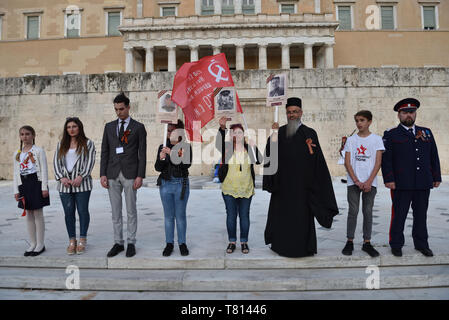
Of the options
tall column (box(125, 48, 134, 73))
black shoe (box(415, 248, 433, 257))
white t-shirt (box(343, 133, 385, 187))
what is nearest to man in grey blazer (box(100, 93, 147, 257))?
white t-shirt (box(343, 133, 385, 187))

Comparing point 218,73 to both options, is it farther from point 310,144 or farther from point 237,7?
point 237,7

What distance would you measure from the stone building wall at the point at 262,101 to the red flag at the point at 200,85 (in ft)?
33.2

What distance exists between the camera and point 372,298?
3016mm

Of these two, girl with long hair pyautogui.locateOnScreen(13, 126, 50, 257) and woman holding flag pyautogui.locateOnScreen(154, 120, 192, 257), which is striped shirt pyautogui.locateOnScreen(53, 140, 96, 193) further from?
woman holding flag pyautogui.locateOnScreen(154, 120, 192, 257)

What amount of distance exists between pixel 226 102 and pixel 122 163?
1729mm

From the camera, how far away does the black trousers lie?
3779 millimetres

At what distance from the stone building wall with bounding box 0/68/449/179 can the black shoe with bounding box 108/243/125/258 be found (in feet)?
34.8

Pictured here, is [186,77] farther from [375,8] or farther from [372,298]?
[375,8]

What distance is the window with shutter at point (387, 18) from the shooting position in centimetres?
3403

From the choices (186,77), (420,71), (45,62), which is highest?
(45,62)
